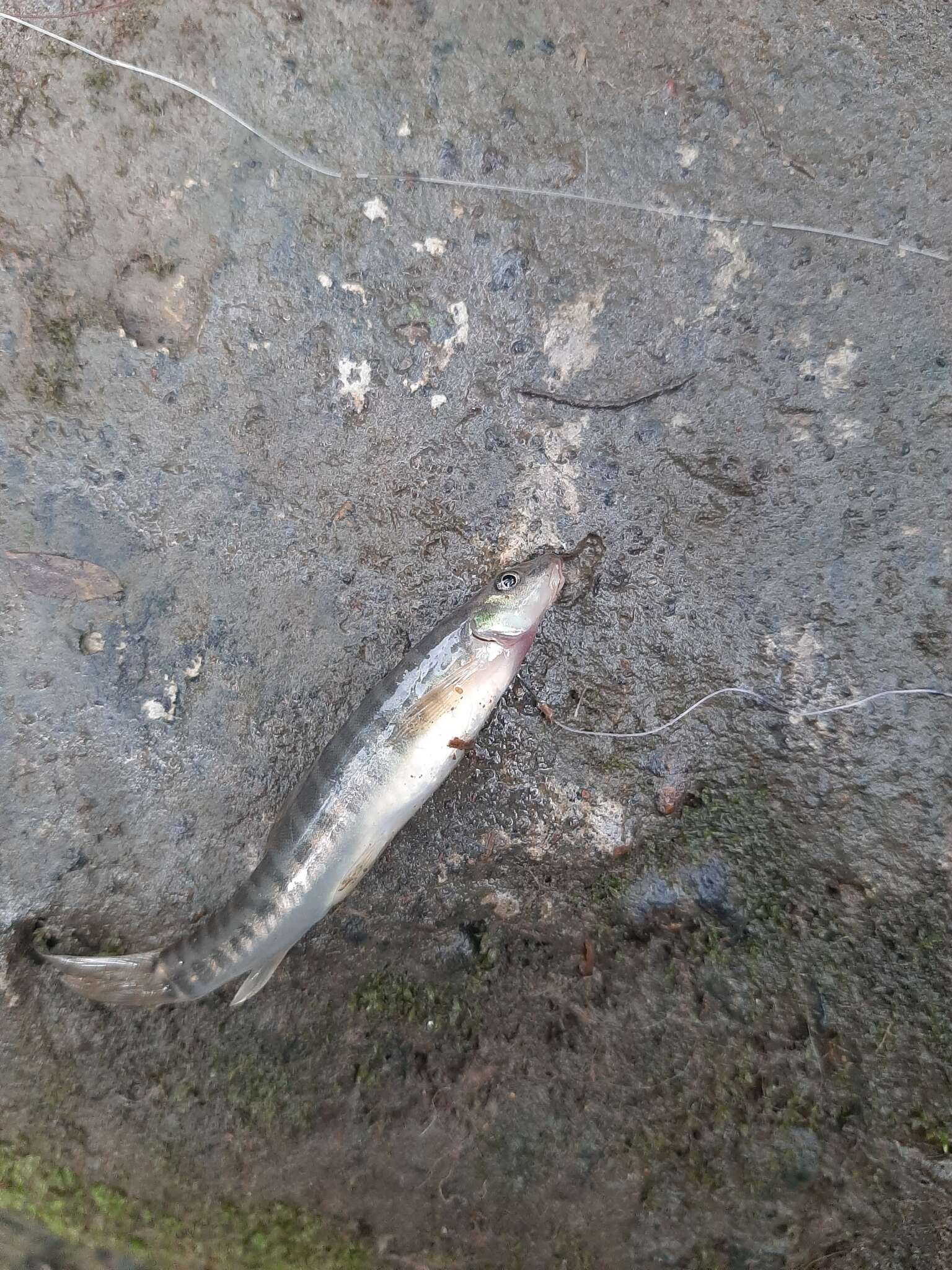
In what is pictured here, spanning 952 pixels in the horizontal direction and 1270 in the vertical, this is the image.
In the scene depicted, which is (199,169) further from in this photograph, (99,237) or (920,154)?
(920,154)

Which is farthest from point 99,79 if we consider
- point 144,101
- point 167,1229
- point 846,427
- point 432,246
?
point 167,1229

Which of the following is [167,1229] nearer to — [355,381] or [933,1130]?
[933,1130]

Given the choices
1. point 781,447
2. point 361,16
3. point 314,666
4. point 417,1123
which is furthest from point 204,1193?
point 361,16

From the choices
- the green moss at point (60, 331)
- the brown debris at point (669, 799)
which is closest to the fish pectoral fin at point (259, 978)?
the brown debris at point (669, 799)

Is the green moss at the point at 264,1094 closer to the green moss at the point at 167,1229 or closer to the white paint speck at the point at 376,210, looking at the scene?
the green moss at the point at 167,1229

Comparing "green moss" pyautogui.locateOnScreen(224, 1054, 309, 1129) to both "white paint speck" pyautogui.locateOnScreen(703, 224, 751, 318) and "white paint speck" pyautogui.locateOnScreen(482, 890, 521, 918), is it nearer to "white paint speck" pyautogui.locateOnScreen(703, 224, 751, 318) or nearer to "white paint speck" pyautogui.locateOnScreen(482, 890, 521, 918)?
"white paint speck" pyautogui.locateOnScreen(482, 890, 521, 918)
